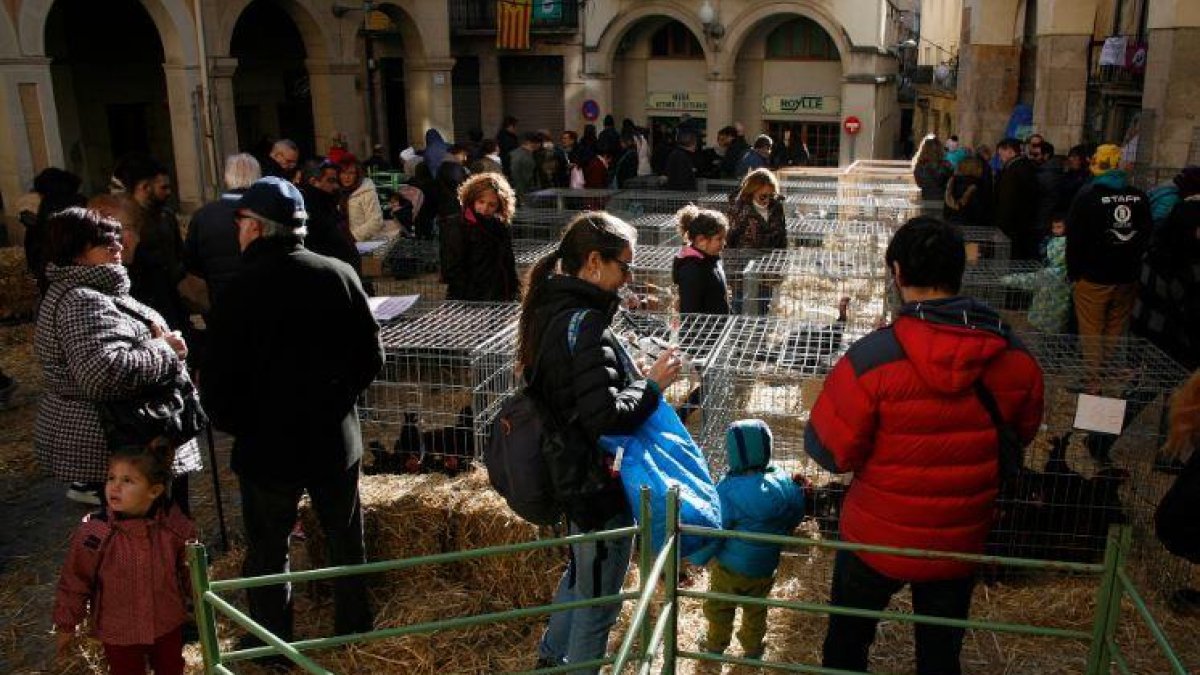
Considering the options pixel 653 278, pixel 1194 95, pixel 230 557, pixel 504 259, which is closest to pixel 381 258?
pixel 653 278

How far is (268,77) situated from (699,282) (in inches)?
716

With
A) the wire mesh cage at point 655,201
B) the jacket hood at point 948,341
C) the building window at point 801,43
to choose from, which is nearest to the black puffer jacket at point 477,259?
the jacket hood at point 948,341

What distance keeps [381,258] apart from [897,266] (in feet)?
24.9

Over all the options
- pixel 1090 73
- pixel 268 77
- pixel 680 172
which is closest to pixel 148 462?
pixel 680 172

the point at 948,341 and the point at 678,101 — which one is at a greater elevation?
the point at 678,101

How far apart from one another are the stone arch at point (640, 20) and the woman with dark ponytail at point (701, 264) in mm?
21281

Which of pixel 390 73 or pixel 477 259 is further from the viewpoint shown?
pixel 390 73

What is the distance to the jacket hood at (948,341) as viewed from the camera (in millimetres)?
2844

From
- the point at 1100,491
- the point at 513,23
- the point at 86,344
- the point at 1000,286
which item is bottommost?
the point at 1100,491

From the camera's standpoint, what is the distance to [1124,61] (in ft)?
43.3

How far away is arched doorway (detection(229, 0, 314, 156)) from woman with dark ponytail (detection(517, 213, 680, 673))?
732 inches

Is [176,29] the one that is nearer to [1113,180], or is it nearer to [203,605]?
[1113,180]

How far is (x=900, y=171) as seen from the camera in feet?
53.7

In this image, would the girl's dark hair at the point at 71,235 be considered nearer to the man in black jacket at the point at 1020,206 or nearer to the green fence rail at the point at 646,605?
the green fence rail at the point at 646,605
